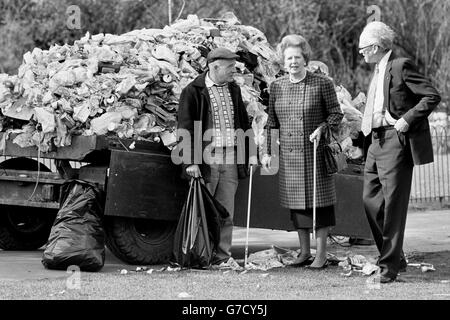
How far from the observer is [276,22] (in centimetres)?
2527

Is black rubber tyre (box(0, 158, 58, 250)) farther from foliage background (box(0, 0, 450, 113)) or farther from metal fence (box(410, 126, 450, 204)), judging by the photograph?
foliage background (box(0, 0, 450, 113))

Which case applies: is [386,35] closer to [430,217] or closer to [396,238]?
[396,238]

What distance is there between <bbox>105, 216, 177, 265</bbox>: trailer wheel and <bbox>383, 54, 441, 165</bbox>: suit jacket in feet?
8.33

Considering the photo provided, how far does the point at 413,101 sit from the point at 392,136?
1.08ft

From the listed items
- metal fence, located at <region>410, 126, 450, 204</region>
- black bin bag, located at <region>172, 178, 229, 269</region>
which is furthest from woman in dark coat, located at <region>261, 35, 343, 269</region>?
metal fence, located at <region>410, 126, 450, 204</region>

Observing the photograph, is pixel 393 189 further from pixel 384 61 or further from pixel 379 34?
pixel 379 34

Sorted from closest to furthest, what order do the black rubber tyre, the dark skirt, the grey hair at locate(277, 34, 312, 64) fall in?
the grey hair at locate(277, 34, 312, 64), the dark skirt, the black rubber tyre

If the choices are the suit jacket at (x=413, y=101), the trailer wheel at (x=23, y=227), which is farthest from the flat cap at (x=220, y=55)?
the trailer wheel at (x=23, y=227)

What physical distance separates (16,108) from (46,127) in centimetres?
62

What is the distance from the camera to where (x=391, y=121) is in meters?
8.12

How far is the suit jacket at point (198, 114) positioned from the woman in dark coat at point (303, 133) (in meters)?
0.33

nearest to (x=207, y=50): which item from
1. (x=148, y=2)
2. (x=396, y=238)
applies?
(x=396, y=238)

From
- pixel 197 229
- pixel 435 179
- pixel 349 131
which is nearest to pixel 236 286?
pixel 197 229

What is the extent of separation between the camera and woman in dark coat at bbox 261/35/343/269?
30.0 feet
